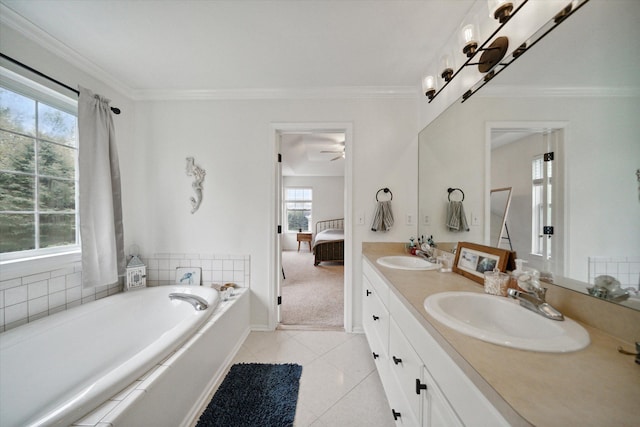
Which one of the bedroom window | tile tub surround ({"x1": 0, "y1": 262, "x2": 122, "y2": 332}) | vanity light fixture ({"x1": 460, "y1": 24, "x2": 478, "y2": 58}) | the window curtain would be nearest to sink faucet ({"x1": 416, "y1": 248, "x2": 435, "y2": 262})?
vanity light fixture ({"x1": 460, "y1": 24, "x2": 478, "y2": 58})

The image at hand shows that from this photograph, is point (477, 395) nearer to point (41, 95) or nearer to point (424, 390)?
point (424, 390)

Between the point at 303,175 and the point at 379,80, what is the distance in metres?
5.09

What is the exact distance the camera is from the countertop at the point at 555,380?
42 cm

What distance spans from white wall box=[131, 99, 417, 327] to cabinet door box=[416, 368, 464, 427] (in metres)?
1.34

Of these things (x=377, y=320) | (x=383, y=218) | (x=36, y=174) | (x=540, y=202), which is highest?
(x=36, y=174)

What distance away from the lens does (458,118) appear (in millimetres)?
1517

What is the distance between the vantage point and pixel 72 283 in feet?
5.37

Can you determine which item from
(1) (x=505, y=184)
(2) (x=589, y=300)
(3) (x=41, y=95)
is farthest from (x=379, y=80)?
(3) (x=41, y=95)

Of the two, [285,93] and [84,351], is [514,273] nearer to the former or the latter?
[285,93]

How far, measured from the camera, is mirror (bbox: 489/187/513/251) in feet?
3.69

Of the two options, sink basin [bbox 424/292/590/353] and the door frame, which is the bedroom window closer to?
the door frame

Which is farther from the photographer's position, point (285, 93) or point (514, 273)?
point (285, 93)

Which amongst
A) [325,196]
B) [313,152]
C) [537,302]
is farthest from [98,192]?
[325,196]

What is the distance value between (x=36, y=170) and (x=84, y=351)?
1275 mm
